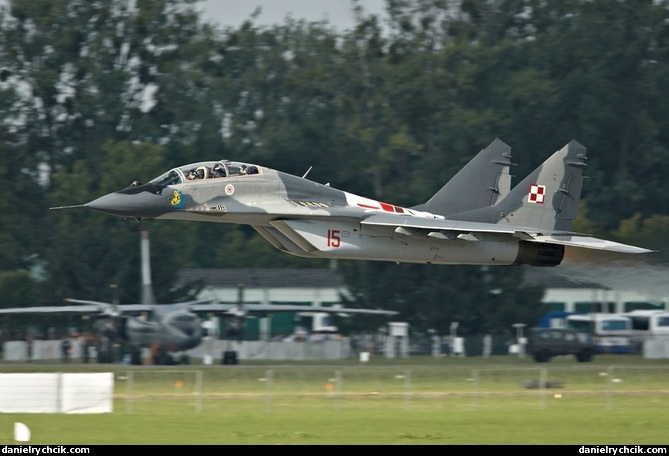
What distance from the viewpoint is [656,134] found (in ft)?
227

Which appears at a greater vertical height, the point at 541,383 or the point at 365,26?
the point at 365,26

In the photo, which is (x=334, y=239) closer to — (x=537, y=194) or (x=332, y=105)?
(x=537, y=194)

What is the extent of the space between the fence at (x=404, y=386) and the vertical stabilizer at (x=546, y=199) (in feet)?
11.4

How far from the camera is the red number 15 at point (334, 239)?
25.7m

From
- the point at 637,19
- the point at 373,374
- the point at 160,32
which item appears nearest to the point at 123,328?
the point at 373,374

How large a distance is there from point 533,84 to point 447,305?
2206cm

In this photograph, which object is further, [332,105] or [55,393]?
[332,105]

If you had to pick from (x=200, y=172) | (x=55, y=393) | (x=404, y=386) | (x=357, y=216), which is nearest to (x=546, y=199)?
(x=357, y=216)

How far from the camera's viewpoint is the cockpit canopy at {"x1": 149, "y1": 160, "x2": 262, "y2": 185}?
24812 mm

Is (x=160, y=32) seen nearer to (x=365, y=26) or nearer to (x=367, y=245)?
(x=365, y=26)

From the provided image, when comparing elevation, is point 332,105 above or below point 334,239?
above

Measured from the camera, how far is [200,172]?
81.9ft

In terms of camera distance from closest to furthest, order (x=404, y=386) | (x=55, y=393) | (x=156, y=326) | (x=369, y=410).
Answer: (x=55, y=393), (x=369, y=410), (x=404, y=386), (x=156, y=326)

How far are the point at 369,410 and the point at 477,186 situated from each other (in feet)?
21.7
